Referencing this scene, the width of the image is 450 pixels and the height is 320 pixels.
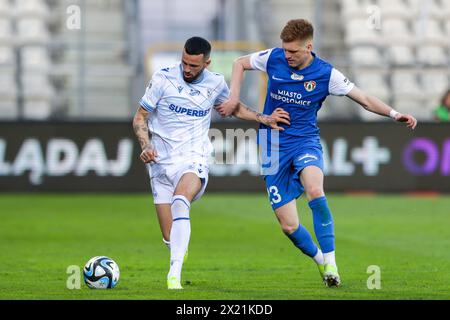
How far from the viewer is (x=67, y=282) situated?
9.79 m

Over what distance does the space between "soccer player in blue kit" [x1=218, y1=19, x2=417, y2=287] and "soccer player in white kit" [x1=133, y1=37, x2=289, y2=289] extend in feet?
0.56

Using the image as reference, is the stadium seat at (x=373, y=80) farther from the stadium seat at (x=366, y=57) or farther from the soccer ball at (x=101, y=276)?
the soccer ball at (x=101, y=276)

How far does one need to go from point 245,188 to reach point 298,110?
11944 mm

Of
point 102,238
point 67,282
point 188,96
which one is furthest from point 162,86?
point 102,238

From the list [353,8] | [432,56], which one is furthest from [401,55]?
[353,8]

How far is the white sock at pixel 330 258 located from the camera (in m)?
9.60

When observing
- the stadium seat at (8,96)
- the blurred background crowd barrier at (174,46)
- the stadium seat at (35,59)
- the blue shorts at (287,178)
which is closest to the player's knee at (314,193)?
the blue shorts at (287,178)

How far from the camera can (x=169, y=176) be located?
993 cm

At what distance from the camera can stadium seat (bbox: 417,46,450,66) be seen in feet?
75.5

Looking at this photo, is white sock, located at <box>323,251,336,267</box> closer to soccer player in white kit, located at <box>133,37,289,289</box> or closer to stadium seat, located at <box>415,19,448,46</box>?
soccer player in white kit, located at <box>133,37,289,289</box>

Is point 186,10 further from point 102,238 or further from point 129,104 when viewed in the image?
point 102,238

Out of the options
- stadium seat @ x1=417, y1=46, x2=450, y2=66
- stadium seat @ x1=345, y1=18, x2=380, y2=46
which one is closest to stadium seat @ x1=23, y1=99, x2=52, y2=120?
stadium seat @ x1=345, y1=18, x2=380, y2=46

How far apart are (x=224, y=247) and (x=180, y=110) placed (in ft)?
13.4

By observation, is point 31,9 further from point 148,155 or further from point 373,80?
point 148,155
